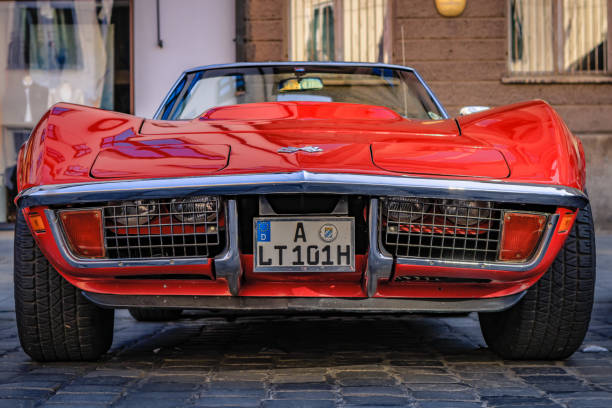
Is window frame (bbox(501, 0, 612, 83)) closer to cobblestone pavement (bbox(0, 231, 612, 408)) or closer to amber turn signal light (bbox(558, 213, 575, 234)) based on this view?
cobblestone pavement (bbox(0, 231, 612, 408))

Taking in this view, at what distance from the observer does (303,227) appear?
9.14 ft

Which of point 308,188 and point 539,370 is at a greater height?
point 308,188

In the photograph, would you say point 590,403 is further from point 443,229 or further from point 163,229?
point 163,229

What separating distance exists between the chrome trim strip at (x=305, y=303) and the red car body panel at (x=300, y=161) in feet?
0.07

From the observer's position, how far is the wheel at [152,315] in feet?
14.9

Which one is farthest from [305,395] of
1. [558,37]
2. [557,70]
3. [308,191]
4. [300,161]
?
[558,37]

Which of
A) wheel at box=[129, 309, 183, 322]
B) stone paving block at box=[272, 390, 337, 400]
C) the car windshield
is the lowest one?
wheel at box=[129, 309, 183, 322]

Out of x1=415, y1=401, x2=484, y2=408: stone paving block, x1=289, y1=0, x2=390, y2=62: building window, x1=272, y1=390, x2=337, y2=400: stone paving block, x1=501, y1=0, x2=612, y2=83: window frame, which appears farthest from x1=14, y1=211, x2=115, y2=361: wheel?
x1=501, y1=0, x2=612, y2=83: window frame

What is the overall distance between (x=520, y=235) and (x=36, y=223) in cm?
159

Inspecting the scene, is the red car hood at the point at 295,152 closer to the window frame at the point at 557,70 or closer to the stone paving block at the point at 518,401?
the stone paving block at the point at 518,401

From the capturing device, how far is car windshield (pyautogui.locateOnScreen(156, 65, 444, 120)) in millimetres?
4227

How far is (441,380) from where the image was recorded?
2869mm

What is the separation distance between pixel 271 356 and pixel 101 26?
27.8ft

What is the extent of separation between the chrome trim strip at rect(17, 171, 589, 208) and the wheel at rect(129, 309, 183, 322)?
1.78 metres
